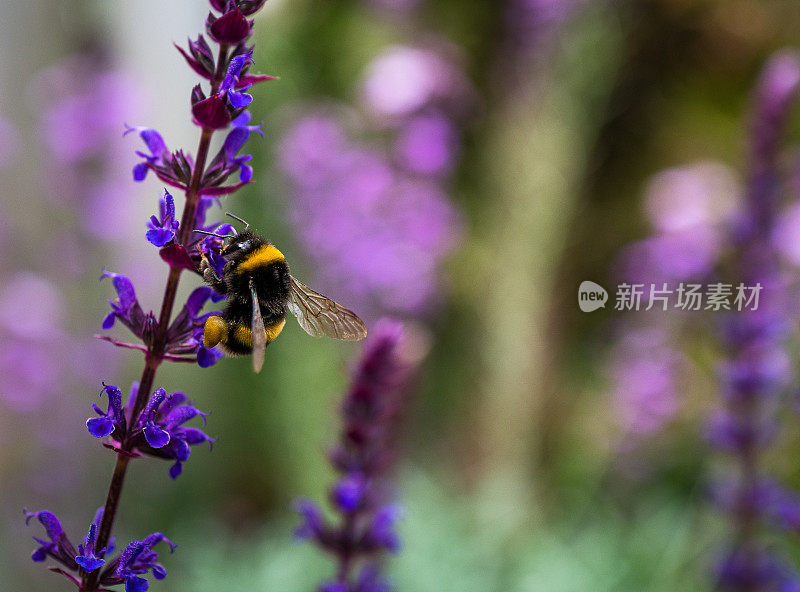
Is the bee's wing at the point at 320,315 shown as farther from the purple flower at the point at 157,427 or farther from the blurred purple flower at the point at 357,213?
the blurred purple flower at the point at 357,213

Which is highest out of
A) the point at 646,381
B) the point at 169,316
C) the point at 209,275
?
the point at 646,381

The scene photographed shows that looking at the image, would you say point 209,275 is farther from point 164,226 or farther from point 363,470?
point 363,470

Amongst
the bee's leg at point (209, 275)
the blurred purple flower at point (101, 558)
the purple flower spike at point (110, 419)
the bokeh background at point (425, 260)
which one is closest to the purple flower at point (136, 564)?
the blurred purple flower at point (101, 558)

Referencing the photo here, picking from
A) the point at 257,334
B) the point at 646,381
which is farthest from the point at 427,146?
the point at 257,334

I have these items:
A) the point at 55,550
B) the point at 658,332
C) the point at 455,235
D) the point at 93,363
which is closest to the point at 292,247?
the point at 455,235

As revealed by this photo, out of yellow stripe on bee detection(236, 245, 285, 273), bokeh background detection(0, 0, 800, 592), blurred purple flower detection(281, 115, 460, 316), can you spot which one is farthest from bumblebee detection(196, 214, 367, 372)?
blurred purple flower detection(281, 115, 460, 316)

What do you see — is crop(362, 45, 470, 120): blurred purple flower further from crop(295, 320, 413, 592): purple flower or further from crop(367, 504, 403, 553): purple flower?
crop(367, 504, 403, 553): purple flower
